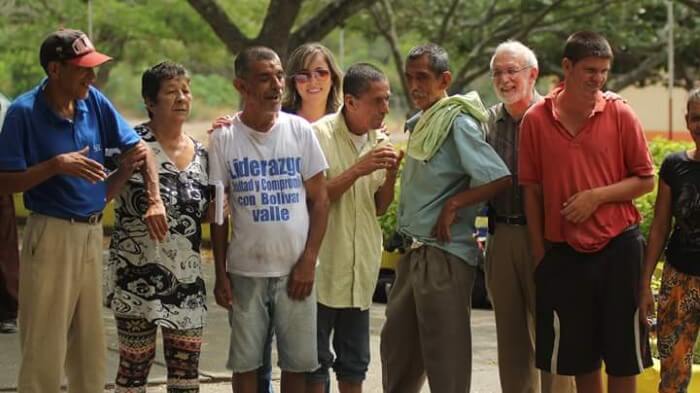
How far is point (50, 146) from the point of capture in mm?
5422

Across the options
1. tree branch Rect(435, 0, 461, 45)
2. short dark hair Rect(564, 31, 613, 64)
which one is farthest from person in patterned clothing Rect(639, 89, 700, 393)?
tree branch Rect(435, 0, 461, 45)

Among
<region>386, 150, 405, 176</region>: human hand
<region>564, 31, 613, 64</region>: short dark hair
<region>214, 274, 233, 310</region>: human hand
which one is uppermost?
<region>564, 31, 613, 64</region>: short dark hair

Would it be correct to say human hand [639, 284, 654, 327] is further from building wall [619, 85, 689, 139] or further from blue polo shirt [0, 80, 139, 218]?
building wall [619, 85, 689, 139]

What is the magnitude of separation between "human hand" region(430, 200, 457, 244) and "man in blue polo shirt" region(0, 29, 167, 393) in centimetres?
123

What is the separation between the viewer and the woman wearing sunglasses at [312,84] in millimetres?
6535

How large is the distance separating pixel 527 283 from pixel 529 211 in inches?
19.9

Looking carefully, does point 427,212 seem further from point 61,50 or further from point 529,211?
point 61,50

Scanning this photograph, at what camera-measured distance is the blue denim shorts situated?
5.70 metres

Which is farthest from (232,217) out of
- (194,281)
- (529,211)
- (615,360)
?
(615,360)

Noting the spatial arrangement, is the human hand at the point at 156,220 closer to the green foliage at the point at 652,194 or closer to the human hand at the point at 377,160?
the human hand at the point at 377,160

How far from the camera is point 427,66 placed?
19.4 feet

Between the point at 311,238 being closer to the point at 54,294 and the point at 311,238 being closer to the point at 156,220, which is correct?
the point at 156,220

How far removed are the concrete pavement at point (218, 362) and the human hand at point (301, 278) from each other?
177cm

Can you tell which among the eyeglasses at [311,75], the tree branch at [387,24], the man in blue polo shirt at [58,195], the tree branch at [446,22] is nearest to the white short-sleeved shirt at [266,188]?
the man in blue polo shirt at [58,195]
